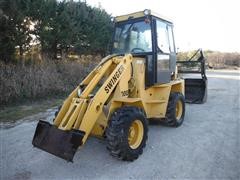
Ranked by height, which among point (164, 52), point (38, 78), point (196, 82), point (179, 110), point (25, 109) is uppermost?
point (164, 52)

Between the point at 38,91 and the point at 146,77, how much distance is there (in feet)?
16.4

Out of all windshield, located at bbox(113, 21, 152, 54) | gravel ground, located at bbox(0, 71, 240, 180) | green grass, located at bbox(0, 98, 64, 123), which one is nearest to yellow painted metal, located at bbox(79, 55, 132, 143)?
gravel ground, located at bbox(0, 71, 240, 180)

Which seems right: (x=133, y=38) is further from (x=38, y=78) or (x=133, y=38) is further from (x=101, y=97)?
(x=38, y=78)

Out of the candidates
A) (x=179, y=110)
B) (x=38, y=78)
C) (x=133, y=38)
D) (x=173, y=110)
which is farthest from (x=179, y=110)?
(x=38, y=78)

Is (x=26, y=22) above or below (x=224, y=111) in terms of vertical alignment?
above

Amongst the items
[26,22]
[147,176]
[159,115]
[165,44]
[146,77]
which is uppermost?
[26,22]

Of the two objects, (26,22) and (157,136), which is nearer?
(157,136)

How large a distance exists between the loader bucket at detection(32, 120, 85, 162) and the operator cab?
2093 millimetres

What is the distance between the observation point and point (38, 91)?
858 cm

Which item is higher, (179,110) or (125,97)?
(125,97)

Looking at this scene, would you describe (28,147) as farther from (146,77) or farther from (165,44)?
(165,44)

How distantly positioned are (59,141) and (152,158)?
152 centimetres

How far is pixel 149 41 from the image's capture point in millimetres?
4922

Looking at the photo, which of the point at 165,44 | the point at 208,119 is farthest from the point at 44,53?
the point at 208,119
